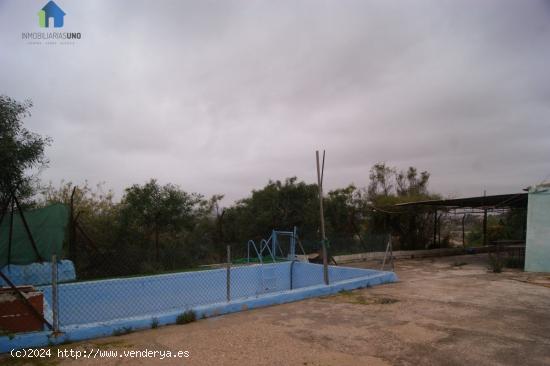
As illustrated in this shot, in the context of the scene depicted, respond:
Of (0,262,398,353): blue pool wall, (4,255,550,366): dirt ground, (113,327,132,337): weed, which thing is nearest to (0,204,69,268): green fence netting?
(0,262,398,353): blue pool wall

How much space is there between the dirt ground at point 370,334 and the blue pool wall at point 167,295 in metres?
0.26

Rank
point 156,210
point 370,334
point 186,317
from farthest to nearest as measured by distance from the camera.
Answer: point 156,210 < point 186,317 < point 370,334

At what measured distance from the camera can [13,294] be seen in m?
5.86

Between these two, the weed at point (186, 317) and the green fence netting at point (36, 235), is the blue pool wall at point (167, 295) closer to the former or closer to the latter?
the weed at point (186, 317)

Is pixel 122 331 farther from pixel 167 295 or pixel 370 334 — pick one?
pixel 167 295

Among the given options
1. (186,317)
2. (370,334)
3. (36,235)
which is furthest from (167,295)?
(370,334)

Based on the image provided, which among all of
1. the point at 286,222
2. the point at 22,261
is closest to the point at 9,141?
the point at 22,261

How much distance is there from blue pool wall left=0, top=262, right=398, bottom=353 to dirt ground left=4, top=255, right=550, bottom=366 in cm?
26

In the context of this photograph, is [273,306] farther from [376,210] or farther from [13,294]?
[376,210]

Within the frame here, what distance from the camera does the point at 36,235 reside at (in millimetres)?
11242

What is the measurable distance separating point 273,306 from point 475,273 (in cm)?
834

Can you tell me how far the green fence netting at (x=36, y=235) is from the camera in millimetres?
10789

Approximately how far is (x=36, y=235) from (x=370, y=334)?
Answer: 9.85 metres

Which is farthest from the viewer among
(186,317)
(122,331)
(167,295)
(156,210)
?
(156,210)
